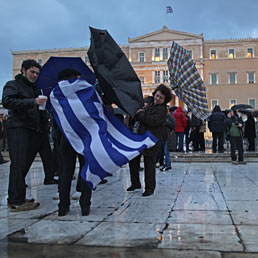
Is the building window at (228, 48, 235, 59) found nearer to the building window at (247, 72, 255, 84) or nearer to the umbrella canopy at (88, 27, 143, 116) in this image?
the building window at (247, 72, 255, 84)

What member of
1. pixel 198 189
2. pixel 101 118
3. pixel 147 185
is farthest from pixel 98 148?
pixel 198 189

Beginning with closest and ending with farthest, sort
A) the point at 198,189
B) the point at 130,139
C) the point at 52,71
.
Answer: the point at 130,139 < the point at 52,71 < the point at 198,189

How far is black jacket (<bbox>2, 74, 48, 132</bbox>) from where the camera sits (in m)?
3.37

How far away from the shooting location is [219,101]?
4550 centimetres

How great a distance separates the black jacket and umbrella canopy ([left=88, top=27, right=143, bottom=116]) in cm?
84

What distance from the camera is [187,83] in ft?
18.7

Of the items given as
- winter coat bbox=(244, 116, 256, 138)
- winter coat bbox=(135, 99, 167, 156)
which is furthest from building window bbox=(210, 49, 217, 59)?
winter coat bbox=(135, 99, 167, 156)

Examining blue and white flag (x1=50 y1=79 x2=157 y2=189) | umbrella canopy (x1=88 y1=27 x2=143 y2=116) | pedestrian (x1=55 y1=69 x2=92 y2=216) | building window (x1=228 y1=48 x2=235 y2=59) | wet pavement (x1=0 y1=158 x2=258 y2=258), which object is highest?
building window (x1=228 y1=48 x2=235 y2=59)

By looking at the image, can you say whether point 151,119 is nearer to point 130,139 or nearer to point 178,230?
point 130,139

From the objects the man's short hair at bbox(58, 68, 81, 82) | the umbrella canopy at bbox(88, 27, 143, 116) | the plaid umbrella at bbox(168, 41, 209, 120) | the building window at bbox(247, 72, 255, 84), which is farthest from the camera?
the building window at bbox(247, 72, 255, 84)

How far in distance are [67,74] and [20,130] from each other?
86cm

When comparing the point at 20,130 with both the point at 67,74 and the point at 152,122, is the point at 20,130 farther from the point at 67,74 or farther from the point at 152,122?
the point at 152,122

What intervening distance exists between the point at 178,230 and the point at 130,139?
3.56ft

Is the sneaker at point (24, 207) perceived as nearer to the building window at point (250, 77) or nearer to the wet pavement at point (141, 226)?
the wet pavement at point (141, 226)
